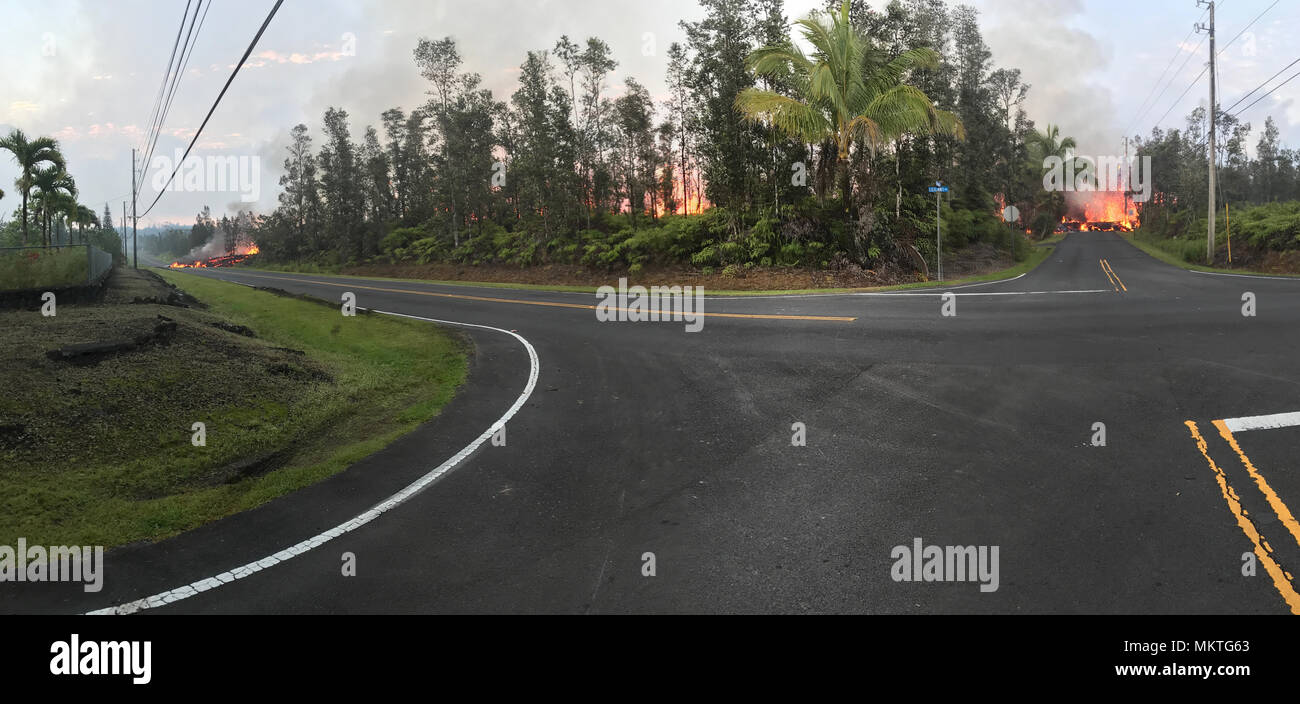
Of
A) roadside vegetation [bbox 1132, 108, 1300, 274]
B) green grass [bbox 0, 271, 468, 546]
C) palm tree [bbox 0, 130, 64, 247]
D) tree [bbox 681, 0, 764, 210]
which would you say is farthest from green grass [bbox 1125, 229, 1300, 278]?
palm tree [bbox 0, 130, 64, 247]

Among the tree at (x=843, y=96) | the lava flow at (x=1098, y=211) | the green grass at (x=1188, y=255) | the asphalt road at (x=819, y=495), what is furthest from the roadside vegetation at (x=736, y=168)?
the lava flow at (x=1098, y=211)

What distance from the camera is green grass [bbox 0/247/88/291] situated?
15.3 meters

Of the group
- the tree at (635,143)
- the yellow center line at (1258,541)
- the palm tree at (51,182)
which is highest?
the tree at (635,143)

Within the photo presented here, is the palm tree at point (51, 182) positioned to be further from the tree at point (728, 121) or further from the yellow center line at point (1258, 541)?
the yellow center line at point (1258, 541)

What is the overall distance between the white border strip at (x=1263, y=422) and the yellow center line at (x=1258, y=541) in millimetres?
978

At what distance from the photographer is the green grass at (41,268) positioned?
15281 mm

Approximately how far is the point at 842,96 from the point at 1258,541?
81.6 feet

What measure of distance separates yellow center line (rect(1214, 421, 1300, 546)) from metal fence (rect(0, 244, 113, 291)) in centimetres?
2217
